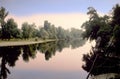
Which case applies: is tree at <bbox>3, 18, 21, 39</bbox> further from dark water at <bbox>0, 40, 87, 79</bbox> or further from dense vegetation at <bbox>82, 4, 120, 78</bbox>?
dark water at <bbox>0, 40, 87, 79</bbox>

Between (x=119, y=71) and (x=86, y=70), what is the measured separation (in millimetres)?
7118

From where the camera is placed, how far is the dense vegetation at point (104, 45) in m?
22.7

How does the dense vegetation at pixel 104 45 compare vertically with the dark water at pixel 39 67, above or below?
above

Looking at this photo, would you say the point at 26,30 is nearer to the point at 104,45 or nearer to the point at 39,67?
the point at 104,45

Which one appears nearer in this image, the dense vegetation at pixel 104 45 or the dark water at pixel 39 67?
the dense vegetation at pixel 104 45

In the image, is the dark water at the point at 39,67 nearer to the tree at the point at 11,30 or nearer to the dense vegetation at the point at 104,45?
the dense vegetation at the point at 104,45

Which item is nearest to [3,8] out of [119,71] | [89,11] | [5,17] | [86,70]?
[5,17]

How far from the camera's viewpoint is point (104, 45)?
35031 millimetres

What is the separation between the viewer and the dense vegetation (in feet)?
74.4

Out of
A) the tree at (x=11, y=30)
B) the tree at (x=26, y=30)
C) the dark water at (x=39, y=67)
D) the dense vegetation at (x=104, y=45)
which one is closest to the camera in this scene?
the dense vegetation at (x=104, y=45)

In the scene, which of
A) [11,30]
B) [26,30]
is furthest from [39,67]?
[26,30]

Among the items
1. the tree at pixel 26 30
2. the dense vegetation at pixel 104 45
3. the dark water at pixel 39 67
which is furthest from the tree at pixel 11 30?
the dark water at pixel 39 67

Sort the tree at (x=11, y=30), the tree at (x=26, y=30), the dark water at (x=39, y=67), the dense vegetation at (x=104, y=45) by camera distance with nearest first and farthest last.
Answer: the dense vegetation at (x=104, y=45) < the dark water at (x=39, y=67) < the tree at (x=11, y=30) < the tree at (x=26, y=30)

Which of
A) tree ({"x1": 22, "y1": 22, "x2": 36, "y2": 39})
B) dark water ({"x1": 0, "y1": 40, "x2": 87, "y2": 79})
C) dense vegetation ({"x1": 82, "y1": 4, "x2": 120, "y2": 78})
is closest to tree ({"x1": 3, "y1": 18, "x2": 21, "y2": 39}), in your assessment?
tree ({"x1": 22, "y1": 22, "x2": 36, "y2": 39})
